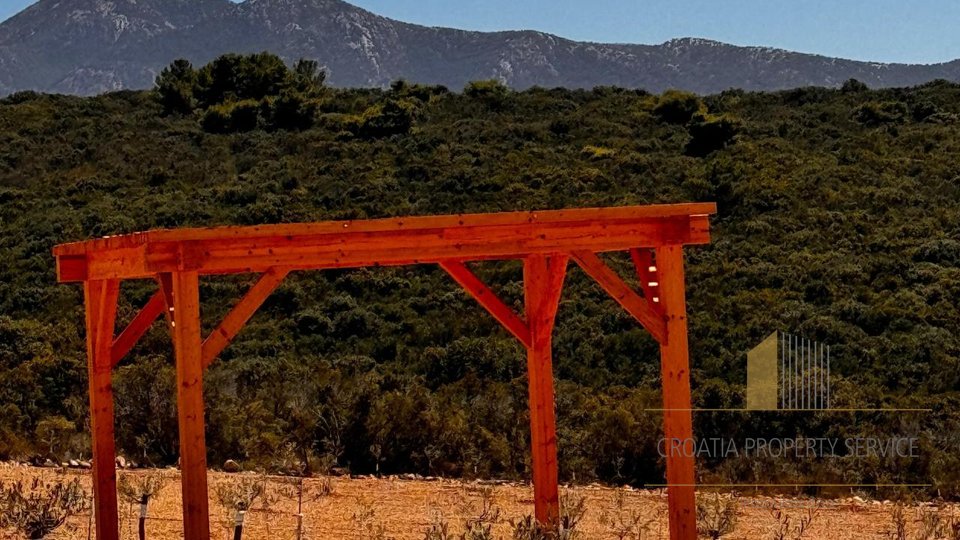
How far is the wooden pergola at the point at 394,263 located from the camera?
6918 mm

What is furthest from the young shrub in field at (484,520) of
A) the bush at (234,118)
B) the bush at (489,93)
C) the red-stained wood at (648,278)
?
the bush at (489,93)

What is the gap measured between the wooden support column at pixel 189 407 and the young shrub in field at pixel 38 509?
1.49 meters

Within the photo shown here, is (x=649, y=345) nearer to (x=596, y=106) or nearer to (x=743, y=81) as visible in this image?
(x=596, y=106)

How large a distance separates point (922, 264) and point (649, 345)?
5677mm

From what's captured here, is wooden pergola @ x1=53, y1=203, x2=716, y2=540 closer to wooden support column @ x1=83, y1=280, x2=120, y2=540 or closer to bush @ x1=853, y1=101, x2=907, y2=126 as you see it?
wooden support column @ x1=83, y1=280, x2=120, y2=540

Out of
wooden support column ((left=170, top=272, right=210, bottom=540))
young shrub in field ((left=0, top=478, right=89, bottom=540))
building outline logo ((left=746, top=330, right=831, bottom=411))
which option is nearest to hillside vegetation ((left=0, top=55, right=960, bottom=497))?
building outline logo ((left=746, top=330, right=831, bottom=411))

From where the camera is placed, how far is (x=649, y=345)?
17547 mm

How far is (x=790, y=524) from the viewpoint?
972 cm

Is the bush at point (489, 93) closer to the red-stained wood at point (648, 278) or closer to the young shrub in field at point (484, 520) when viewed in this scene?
the young shrub in field at point (484, 520)

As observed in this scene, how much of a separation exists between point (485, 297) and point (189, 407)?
2.24m

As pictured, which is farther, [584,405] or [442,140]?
[442,140]

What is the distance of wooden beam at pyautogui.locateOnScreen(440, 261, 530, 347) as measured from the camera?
26.2 feet

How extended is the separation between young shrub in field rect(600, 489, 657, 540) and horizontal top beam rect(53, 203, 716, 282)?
2.50 meters

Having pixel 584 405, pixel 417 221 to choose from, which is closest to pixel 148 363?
pixel 584 405
